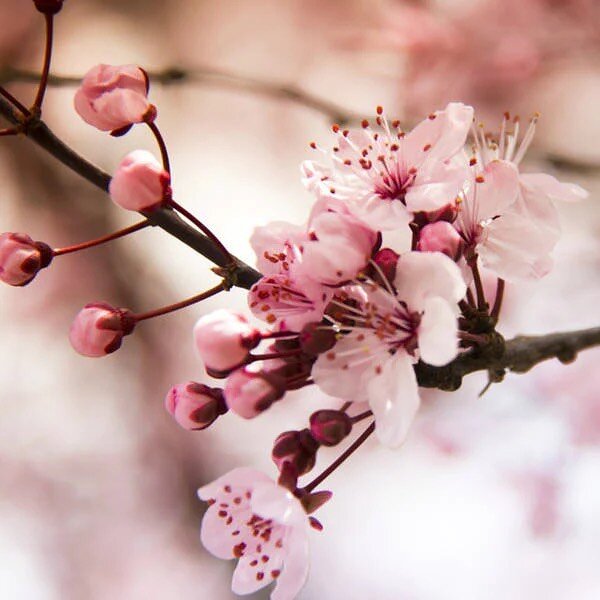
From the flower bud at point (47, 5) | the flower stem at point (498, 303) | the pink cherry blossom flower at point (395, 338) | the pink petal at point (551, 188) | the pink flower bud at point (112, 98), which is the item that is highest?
the flower bud at point (47, 5)

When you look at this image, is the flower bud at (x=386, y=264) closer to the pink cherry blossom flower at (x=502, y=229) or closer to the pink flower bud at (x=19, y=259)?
the pink cherry blossom flower at (x=502, y=229)

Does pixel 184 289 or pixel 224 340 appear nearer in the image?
pixel 224 340

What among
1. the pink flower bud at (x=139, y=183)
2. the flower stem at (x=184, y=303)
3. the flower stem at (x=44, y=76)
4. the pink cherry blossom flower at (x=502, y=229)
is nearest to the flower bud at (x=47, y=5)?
the flower stem at (x=44, y=76)

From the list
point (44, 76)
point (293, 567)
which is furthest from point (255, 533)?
point (44, 76)

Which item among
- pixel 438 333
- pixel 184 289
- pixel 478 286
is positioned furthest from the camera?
pixel 184 289

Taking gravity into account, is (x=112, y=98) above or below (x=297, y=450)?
above

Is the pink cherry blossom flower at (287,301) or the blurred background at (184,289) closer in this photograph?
the pink cherry blossom flower at (287,301)

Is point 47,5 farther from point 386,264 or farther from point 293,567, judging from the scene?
point 293,567
